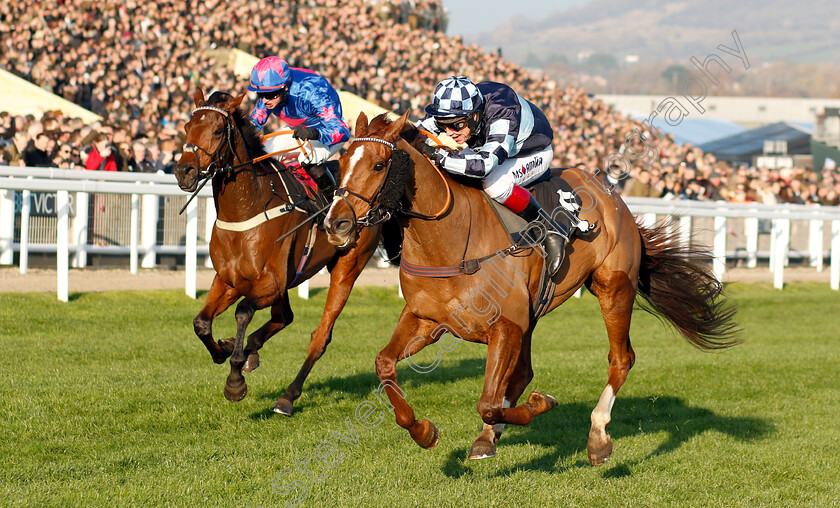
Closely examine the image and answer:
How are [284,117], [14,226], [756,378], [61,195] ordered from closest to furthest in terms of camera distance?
[284,117]
[756,378]
[61,195]
[14,226]

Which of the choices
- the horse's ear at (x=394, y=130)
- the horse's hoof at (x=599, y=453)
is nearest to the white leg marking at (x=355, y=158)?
the horse's ear at (x=394, y=130)

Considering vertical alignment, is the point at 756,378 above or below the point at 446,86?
below

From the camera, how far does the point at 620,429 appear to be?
5004mm

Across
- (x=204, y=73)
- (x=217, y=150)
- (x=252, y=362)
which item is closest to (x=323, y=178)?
(x=217, y=150)

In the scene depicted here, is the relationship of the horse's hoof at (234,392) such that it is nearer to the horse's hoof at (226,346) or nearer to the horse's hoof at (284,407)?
the horse's hoof at (284,407)

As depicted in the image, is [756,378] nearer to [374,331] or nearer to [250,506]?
[374,331]

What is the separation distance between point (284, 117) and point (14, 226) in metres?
3.59

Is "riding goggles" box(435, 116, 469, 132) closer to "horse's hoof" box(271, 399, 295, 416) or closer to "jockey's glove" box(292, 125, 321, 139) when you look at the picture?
"jockey's glove" box(292, 125, 321, 139)

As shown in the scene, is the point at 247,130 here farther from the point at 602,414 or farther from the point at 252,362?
the point at 602,414

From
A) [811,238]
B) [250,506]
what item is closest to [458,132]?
[250,506]

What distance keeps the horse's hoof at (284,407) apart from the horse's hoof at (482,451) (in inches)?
53.5

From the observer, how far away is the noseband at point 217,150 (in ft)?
15.4

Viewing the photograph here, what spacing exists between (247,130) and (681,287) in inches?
104

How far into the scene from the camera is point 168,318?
296 inches
